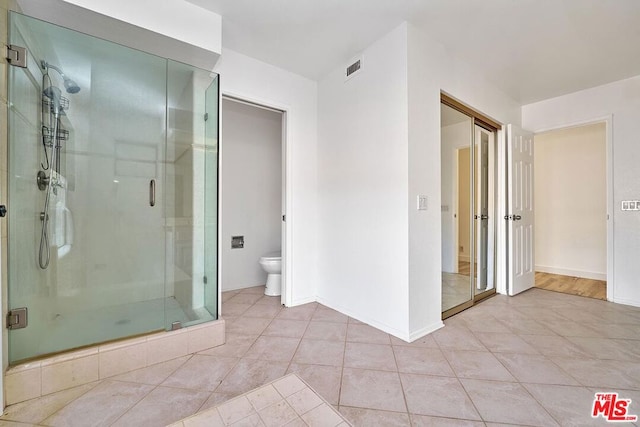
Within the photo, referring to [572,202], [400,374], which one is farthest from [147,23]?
[572,202]

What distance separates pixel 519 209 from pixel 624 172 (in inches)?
38.4

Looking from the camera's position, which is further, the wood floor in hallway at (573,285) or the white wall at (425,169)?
the wood floor in hallway at (573,285)

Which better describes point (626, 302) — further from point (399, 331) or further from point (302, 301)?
point (302, 301)

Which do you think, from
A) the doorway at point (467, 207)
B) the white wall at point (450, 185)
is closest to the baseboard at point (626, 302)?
the doorway at point (467, 207)

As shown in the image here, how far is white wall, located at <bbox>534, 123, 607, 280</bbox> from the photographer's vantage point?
148 inches

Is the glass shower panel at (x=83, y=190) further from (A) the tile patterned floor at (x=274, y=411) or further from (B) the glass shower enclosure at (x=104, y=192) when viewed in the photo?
(A) the tile patterned floor at (x=274, y=411)

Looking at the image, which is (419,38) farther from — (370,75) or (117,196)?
(117,196)

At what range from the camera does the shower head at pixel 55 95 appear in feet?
5.49

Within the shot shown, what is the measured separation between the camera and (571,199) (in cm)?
399

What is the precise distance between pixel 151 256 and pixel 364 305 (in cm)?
177

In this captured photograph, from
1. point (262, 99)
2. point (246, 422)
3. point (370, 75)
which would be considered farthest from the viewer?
point (262, 99)

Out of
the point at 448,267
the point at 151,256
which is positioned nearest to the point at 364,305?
the point at 448,267

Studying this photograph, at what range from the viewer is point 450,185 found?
300 cm
